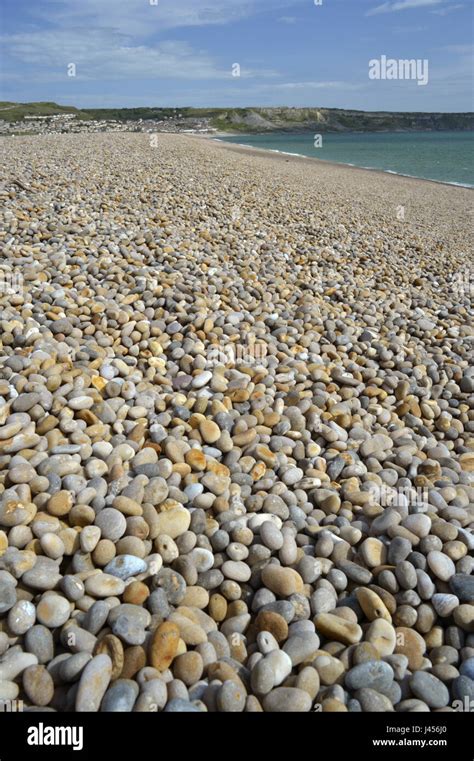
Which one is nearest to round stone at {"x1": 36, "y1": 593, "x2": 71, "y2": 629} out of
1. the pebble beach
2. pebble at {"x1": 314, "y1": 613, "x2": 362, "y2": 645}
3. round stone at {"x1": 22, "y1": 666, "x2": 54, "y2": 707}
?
the pebble beach

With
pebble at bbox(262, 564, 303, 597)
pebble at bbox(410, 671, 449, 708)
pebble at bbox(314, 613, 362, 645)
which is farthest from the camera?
pebble at bbox(262, 564, 303, 597)

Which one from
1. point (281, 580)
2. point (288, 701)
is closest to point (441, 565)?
point (281, 580)

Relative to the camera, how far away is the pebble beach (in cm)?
187

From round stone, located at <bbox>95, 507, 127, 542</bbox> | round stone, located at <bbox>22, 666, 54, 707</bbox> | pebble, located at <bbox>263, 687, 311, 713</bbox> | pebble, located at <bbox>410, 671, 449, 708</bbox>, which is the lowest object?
pebble, located at <bbox>410, 671, 449, 708</bbox>

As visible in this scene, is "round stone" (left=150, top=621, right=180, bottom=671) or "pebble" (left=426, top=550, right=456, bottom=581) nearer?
"round stone" (left=150, top=621, right=180, bottom=671)

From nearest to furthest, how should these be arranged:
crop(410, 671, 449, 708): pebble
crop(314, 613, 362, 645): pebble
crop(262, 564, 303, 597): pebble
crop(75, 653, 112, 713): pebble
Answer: crop(75, 653, 112, 713): pebble
crop(410, 671, 449, 708): pebble
crop(314, 613, 362, 645): pebble
crop(262, 564, 303, 597): pebble

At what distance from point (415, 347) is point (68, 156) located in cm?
958

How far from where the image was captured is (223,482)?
8.94 ft

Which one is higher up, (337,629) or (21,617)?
(21,617)

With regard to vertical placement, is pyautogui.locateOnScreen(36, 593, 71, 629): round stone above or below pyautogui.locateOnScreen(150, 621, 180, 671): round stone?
above

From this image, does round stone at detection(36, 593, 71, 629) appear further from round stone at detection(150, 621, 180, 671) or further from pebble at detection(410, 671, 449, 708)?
pebble at detection(410, 671, 449, 708)

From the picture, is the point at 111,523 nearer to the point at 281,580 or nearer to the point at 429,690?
the point at 281,580
